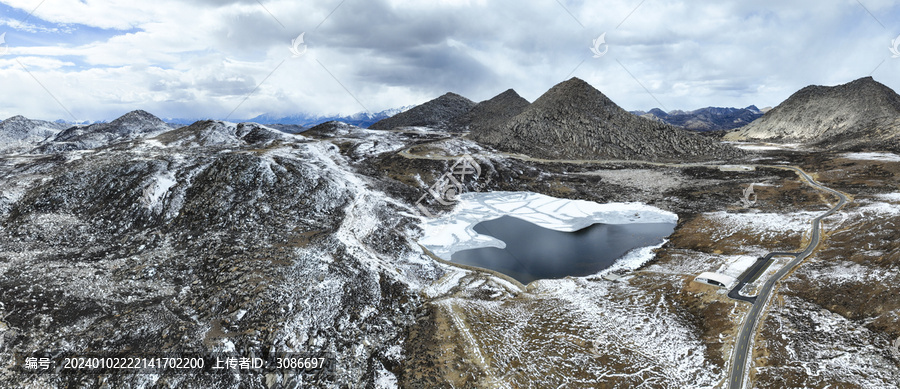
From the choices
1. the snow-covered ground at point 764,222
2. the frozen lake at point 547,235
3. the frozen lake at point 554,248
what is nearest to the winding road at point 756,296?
the snow-covered ground at point 764,222

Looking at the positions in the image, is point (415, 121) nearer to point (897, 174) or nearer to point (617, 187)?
point (617, 187)

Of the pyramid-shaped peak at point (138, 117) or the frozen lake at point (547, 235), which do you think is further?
the pyramid-shaped peak at point (138, 117)

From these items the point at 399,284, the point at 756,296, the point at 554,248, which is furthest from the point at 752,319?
the point at 399,284

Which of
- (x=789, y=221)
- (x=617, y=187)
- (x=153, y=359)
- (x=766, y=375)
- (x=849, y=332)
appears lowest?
(x=153, y=359)

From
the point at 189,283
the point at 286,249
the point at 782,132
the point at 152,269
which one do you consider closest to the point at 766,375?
the point at 286,249

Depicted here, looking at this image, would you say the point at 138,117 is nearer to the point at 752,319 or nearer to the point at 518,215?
the point at 518,215

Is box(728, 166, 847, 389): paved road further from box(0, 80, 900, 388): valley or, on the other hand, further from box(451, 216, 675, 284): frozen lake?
box(451, 216, 675, 284): frozen lake

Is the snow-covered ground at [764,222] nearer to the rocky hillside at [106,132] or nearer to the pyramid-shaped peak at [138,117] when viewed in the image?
the rocky hillside at [106,132]
